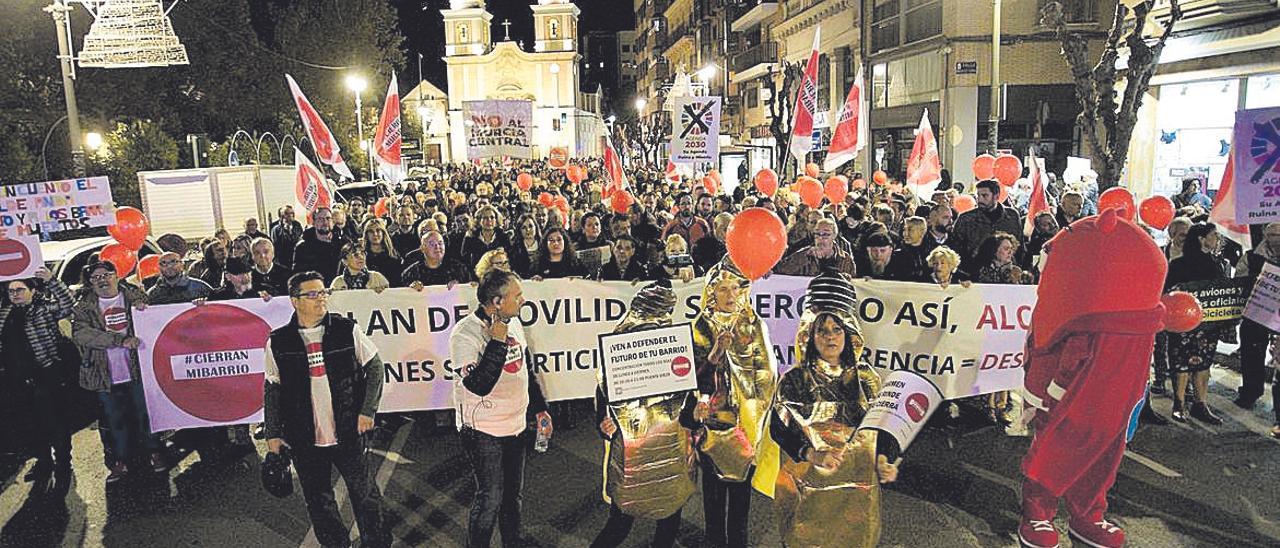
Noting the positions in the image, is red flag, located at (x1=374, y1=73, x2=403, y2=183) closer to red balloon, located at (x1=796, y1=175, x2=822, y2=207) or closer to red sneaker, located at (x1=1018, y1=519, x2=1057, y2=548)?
red balloon, located at (x1=796, y1=175, x2=822, y2=207)

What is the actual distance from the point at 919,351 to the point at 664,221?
546cm

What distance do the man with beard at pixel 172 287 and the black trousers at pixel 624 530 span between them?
3.92 metres

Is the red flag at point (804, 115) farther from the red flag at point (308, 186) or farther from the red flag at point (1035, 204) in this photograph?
the red flag at point (308, 186)

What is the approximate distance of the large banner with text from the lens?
20.9ft

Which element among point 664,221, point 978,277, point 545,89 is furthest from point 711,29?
point 978,277

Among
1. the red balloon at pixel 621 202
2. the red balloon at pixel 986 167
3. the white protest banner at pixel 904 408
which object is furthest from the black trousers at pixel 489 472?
the red balloon at pixel 986 167

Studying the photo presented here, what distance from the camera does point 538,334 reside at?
265 inches

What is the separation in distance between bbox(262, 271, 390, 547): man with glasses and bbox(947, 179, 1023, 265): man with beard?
20.8 feet

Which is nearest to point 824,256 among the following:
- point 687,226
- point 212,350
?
point 687,226

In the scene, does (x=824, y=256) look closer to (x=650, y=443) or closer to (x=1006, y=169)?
(x=650, y=443)

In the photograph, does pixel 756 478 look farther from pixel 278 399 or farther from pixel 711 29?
pixel 711 29

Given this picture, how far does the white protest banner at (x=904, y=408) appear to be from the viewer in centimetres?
369

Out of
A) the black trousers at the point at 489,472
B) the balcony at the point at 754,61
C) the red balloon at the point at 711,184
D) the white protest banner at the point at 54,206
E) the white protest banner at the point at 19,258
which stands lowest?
the black trousers at the point at 489,472

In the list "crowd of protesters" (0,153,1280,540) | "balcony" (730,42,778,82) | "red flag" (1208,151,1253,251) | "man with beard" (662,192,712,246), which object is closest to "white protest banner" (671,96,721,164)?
"man with beard" (662,192,712,246)
